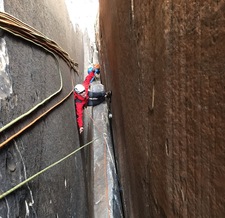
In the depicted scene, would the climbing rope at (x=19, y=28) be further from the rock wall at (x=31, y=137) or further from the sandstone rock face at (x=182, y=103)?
the sandstone rock face at (x=182, y=103)

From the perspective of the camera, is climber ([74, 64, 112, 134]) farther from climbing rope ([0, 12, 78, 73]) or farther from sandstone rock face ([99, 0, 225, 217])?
sandstone rock face ([99, 0, 225, 217])

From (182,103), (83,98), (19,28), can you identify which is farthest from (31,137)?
(83,98)

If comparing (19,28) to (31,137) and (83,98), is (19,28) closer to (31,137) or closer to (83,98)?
(31,137)

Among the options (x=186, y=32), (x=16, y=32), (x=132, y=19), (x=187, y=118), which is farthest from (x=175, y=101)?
(x=16, y=32)

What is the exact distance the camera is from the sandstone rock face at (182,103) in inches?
26.1

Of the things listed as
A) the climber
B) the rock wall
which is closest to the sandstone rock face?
the rock wall

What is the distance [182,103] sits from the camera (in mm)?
869

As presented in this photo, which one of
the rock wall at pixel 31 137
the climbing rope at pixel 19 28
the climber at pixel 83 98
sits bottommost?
the climber at pixel 83 98

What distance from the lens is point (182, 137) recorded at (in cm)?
88

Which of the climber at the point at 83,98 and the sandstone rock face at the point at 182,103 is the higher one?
the sandstone rock face at the point at 182,103

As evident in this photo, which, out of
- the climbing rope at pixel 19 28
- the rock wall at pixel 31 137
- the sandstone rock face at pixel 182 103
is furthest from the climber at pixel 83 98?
the sandstone rock face at pixel 182 103

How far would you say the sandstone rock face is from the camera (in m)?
0.66

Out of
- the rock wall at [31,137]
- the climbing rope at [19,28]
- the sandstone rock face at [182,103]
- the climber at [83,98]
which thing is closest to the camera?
the sandstone rock face at [182,103]

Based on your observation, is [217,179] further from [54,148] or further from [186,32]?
[54,148]
